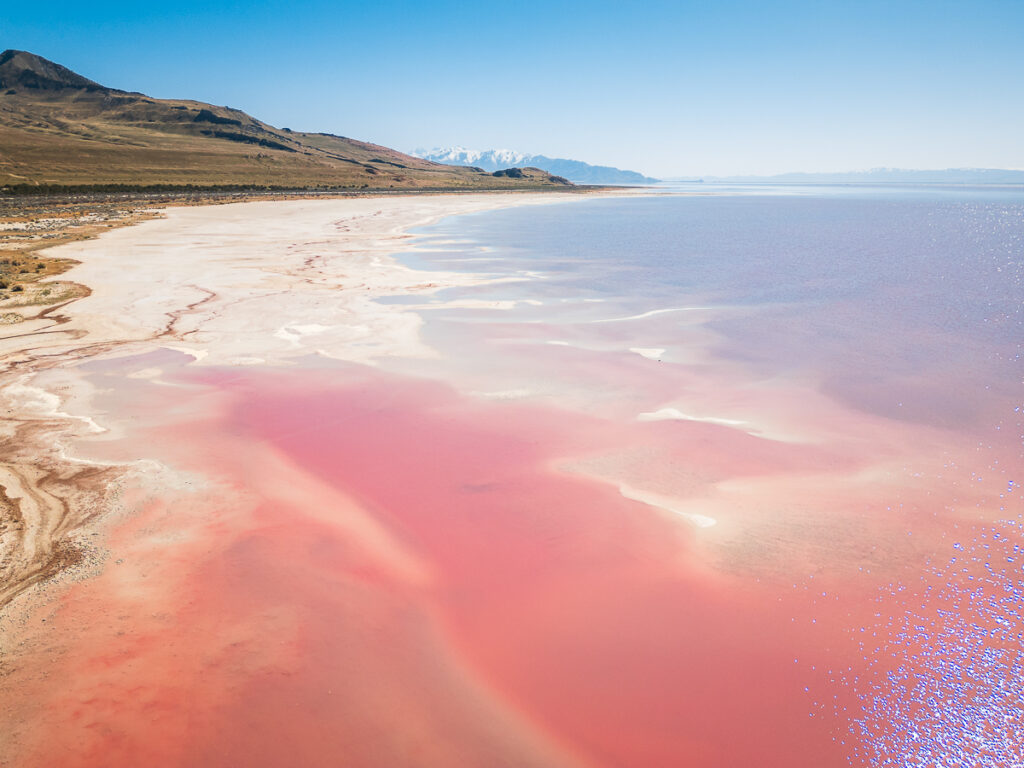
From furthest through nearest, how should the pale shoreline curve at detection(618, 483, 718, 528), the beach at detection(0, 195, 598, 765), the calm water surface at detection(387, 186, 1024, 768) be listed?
the pale shoreline curve at detection(618, 483, 718, 528) → the beach at detection(0, 195, 598, 765) → the calm water surface at detection(387, 186, 1024, 768)

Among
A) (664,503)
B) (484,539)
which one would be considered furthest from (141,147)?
(664,503)

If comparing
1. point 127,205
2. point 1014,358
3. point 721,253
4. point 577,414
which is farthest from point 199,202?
point 1014,358

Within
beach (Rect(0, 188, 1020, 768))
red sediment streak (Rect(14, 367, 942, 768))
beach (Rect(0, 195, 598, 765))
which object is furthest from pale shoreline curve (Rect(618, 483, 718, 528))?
beach (Rect(0, 195, 598, 765))

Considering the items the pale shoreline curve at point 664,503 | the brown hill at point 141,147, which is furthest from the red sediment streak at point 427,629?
the brown hill at point 141,147

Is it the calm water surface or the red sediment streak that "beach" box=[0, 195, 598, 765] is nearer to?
the red sediment streak

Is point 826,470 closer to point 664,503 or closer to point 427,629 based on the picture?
point 664,503

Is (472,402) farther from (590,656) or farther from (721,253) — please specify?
(721,253)

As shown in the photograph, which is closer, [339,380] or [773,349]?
[339,380]
